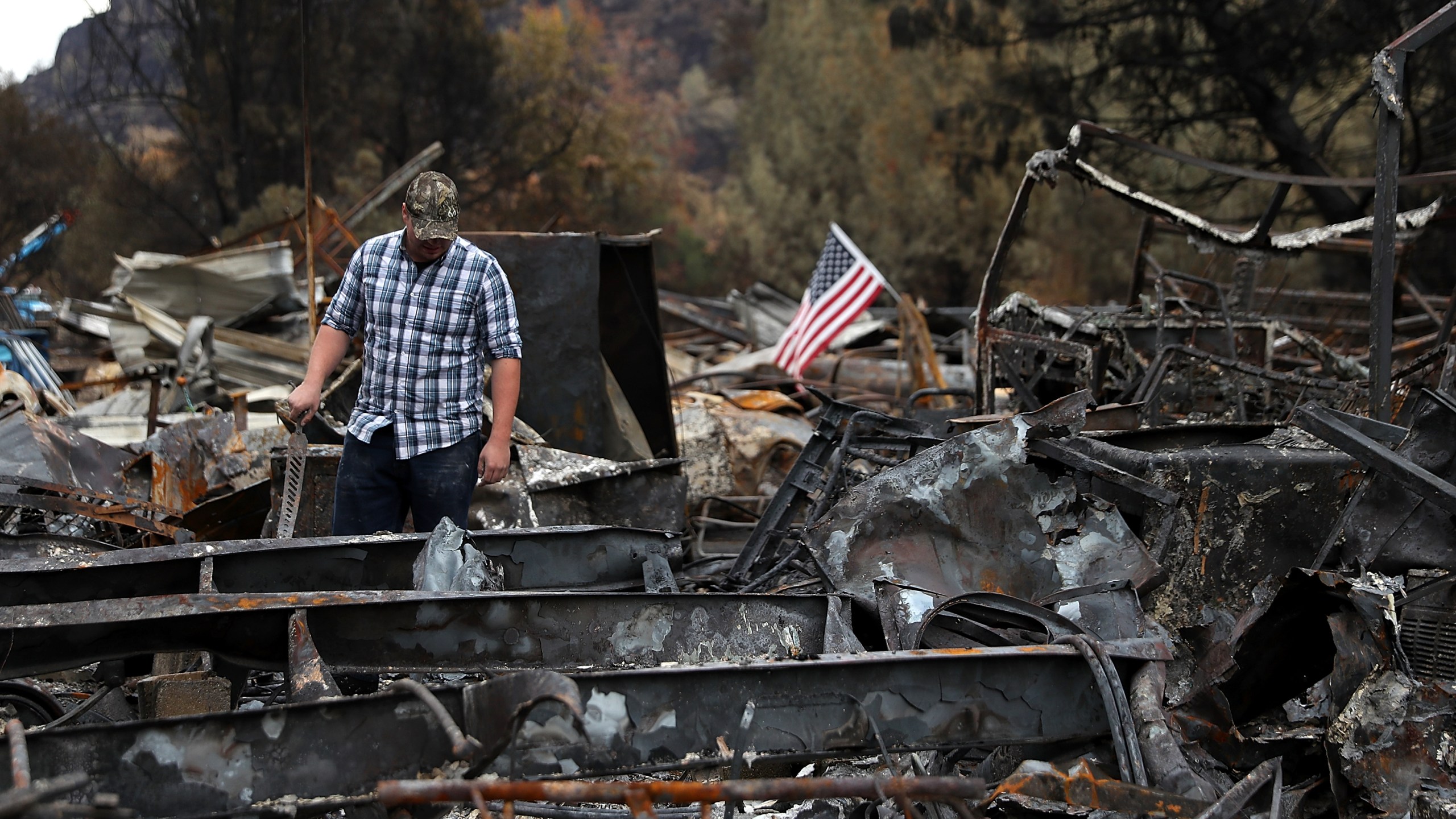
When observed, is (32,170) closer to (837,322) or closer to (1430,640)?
(837,322)

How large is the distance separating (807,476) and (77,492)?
9.90 ft

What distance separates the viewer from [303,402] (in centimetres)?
323

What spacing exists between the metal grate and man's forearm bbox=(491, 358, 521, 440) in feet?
9.22

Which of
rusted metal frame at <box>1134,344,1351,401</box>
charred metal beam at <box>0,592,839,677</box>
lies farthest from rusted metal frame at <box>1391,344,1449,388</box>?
charred metal beam at <box>0,592,839,677</box>

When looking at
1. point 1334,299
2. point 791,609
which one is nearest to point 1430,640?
point 791,609

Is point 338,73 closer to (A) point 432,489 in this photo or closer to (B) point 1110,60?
(B) point 1110,60

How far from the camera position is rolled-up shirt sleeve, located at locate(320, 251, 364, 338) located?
341cm

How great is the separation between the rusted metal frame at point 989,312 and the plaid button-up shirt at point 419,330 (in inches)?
129

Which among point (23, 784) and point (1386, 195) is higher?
point (1386, 195)

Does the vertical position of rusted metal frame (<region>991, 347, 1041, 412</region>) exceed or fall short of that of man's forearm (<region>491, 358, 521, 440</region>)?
it falls short

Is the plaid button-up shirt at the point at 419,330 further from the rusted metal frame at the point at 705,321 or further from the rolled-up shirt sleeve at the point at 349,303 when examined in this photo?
the rusted metal frame at the point at 705,321

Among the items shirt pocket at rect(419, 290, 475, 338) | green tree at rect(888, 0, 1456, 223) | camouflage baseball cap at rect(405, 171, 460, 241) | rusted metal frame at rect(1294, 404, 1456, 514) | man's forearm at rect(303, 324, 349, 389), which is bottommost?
rusted metal frame at rect(1294, 404, 1456, 514)

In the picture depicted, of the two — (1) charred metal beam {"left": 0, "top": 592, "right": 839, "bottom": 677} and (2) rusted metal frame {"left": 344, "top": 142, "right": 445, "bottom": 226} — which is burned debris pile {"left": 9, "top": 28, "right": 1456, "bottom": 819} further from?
(2) rusted metal frame {"left": 344, "top": 142, "right": 445, "bottom": 226}

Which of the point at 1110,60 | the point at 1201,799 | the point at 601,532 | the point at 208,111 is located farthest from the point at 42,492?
the point at 208,111
